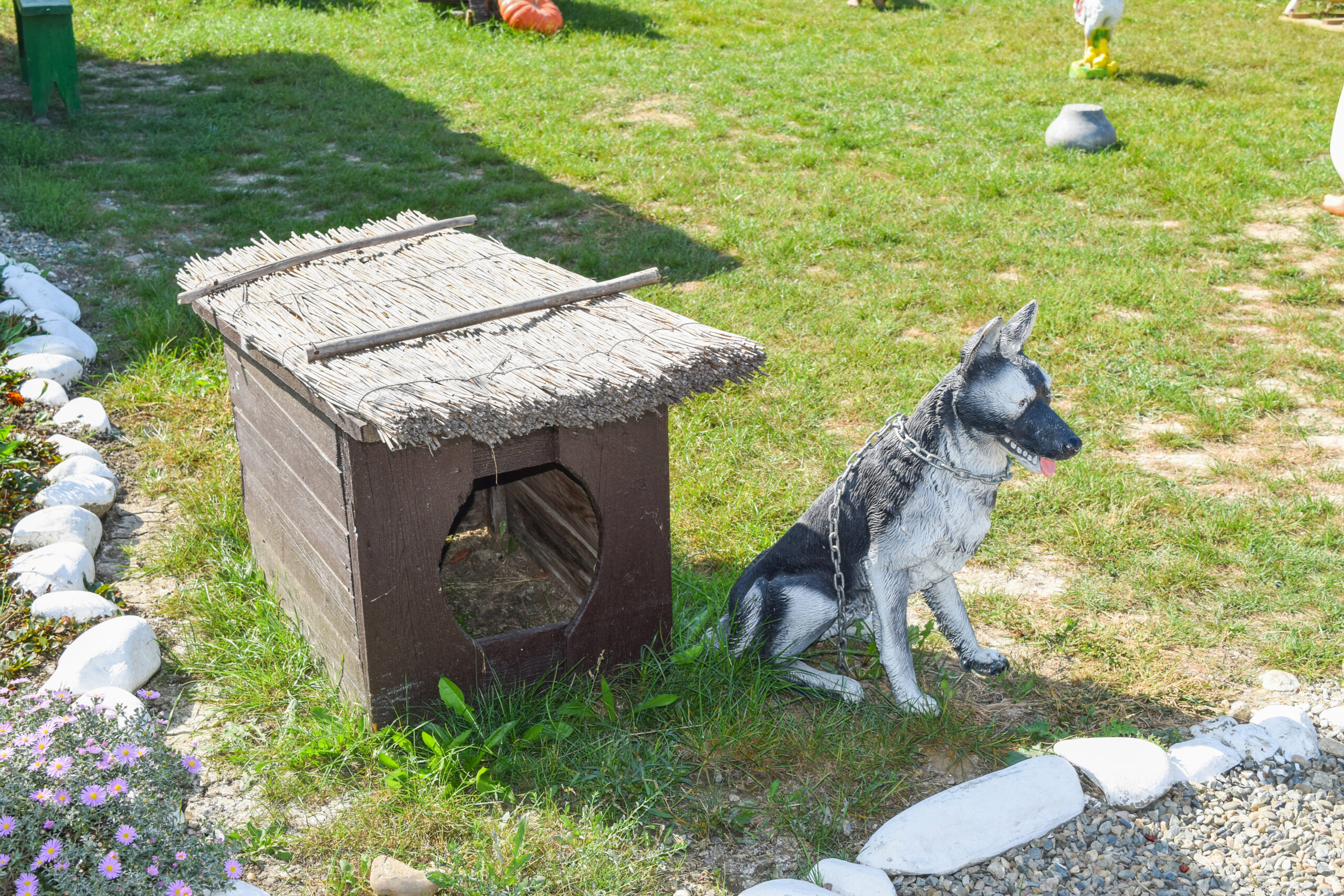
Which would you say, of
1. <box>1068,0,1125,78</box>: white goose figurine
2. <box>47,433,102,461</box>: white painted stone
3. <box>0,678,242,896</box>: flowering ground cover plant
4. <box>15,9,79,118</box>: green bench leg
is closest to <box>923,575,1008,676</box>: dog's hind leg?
<box>0,678,242,896</box>: flowering ground cover plant

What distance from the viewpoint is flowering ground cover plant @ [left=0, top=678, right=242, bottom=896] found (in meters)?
2.38

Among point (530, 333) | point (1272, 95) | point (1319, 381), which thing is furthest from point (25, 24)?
point (1272, 95)

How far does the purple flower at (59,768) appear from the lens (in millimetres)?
2467

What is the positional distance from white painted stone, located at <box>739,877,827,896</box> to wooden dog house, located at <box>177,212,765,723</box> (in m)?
0.96

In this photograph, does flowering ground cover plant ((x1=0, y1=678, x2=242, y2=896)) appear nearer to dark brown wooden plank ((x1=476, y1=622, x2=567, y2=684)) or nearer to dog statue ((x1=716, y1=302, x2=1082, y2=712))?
dark brown wooden plank ((x1=476, y1=622, x2=567, y2=684))

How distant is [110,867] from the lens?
2342 millimetres

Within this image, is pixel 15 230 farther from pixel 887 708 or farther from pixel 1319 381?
pixel 1319 381

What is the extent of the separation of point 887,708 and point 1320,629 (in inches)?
67.3

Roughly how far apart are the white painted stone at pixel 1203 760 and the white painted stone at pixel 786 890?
1175 mm

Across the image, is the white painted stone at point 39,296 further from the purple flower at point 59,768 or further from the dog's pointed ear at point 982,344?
the dog's pointed ear at point 982,344

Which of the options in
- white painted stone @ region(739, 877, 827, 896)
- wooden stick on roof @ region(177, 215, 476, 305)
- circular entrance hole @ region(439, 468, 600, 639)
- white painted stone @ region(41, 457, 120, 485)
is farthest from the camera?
white painted stone @ region(41, 457, 120, 485)

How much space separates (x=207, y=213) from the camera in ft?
26.3

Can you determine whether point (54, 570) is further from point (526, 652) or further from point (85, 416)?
point (526, 652)

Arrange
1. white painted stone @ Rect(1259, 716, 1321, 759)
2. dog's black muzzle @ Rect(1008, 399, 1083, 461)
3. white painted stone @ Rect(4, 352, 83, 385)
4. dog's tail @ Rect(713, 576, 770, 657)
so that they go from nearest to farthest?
dog's black muzzle @ Rect(1008, 399, 1083, 461) → white painted stone @ Rect(1259, 716, 1321, 759) → dog's tail @ Rect(713, 576, 770, 657) → white painted stone @ Rect(4, 352, 83, 385)
